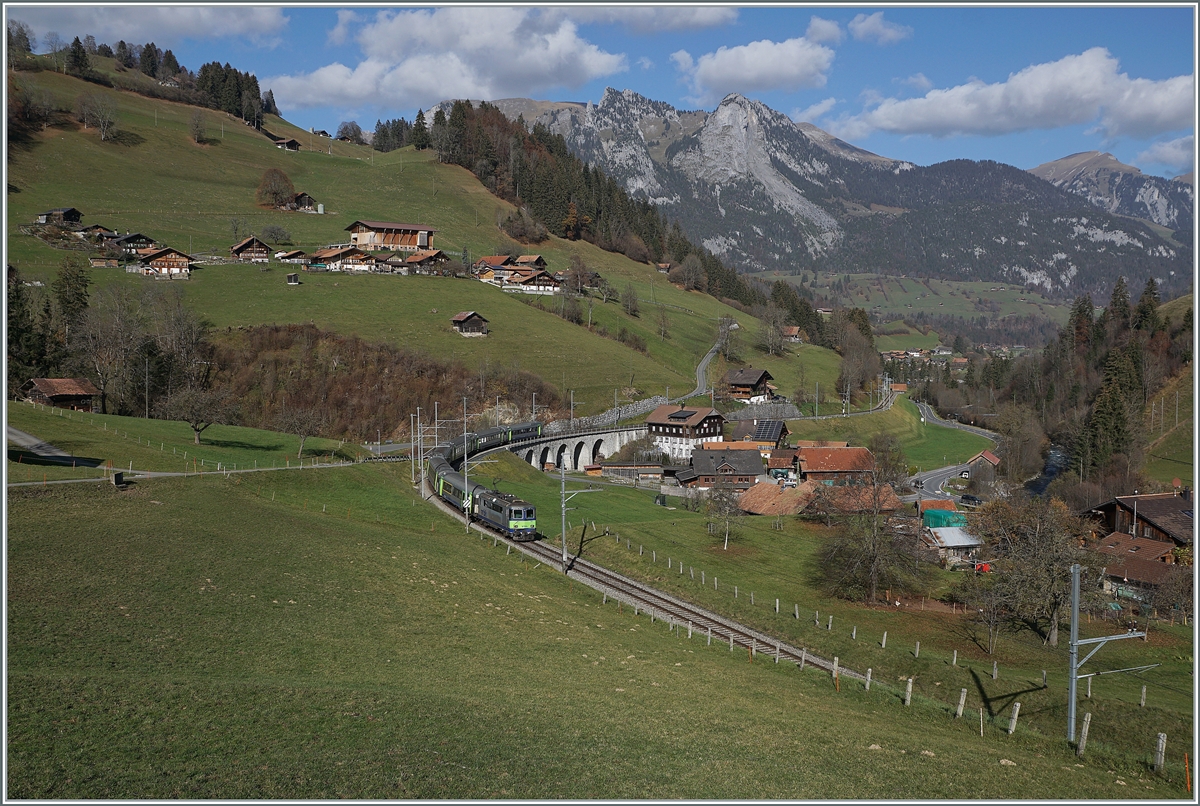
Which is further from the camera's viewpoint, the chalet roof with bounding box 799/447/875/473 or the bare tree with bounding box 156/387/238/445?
the chalet roof with bounding box 799/447/875/473

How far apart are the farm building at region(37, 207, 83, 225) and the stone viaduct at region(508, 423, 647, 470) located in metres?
99.6

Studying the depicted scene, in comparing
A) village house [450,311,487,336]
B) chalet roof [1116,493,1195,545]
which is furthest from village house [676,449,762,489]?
village house [450,311,487,336]

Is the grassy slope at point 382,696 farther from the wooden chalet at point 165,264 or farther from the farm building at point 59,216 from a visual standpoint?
the farm building at point 59,216

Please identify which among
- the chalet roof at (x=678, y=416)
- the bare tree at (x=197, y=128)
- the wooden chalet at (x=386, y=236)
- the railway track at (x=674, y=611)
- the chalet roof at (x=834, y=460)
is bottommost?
the railway track at (x=674, y=611)

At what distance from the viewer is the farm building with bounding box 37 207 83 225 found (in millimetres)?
137500

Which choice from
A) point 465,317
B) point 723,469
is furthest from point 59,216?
point 723,469

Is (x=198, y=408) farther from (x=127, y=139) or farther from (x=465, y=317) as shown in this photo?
(x=127, y=139)

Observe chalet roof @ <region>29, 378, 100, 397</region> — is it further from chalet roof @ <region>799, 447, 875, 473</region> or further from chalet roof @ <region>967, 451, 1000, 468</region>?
chalet roof @ <region>967, 451, 1000, 468</region>

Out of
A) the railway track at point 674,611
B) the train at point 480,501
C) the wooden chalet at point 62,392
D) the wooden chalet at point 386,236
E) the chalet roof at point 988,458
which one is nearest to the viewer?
the railway track at point 674,611

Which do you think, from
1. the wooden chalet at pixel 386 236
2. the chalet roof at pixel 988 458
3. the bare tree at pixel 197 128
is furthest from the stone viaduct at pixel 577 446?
the bare tree at pixel 197 128

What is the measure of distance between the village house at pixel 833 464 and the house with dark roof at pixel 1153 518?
2774cm

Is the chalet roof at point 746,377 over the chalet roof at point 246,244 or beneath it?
beneath

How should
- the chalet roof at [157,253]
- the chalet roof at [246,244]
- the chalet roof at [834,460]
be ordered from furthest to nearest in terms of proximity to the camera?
the chalet roof at [246,244] → the chalet roof at [157,253] → the chalet roof at [834,460]

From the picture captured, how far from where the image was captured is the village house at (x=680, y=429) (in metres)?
115
